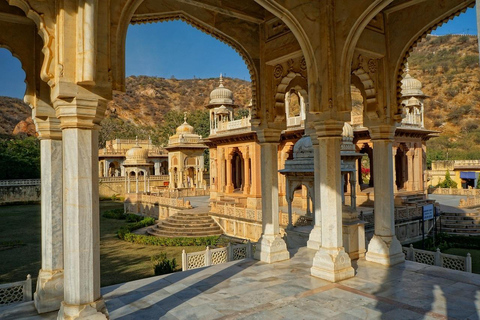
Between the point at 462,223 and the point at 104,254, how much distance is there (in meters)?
17.9

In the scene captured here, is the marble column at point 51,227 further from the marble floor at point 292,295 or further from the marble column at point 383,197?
the marble column at point 383,197

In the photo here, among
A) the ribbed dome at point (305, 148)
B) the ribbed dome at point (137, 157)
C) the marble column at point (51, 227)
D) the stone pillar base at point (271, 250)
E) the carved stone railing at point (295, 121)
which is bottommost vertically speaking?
the stone pillar base at point (271, 250)

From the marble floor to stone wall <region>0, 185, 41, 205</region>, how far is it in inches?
1377

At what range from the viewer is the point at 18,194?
36188 millimetres

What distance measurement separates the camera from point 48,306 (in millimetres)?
5391

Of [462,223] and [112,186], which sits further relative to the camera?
[112,186]

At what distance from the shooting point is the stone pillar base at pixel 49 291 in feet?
17.7

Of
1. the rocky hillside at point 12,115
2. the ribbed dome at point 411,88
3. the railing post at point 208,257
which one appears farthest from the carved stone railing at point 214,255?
the rocky hillside at point 12,115

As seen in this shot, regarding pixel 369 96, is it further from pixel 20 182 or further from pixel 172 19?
pixel 20 182

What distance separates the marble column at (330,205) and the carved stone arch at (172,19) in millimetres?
2028

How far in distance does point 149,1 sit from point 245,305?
18.4ft

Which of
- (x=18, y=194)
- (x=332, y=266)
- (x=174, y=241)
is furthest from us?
(x=18, y=194)

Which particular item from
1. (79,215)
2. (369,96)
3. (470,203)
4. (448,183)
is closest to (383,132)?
(369,96)

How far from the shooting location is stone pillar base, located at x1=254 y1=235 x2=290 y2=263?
796 cm
